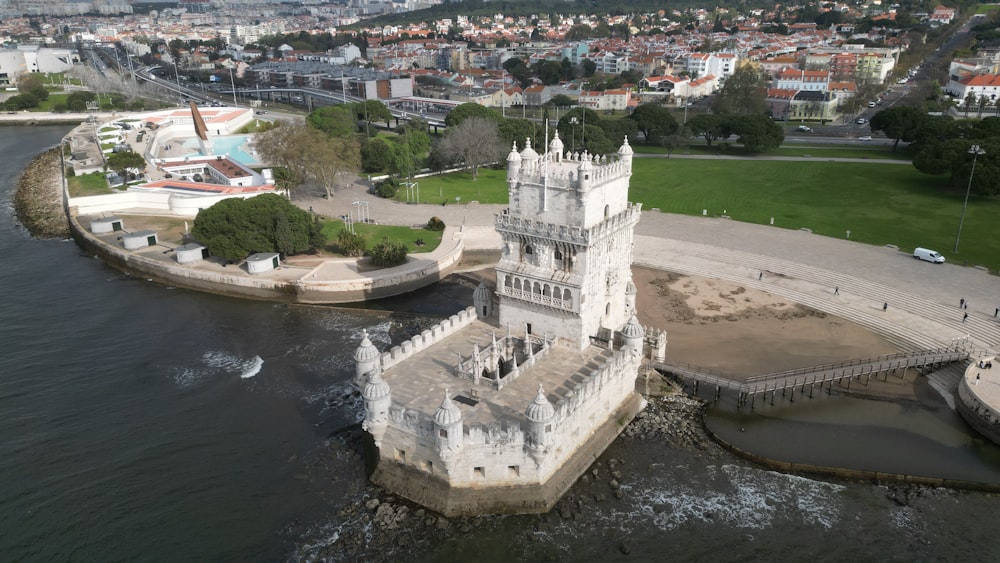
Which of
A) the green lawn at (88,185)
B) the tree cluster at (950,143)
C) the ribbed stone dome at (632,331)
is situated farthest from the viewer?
the green lawn at (88,185)

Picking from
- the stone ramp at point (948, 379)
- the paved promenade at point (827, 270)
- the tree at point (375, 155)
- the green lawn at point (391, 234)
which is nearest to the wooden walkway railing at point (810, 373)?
the stone ramp at point (948, 379)

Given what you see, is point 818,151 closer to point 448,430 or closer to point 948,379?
point 948,379

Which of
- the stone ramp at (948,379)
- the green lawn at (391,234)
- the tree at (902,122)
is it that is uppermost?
the tree at (902,122)

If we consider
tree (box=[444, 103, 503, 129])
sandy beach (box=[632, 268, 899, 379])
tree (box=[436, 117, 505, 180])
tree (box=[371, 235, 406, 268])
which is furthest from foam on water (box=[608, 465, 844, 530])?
tree (box=[444, 103, 503, 129])

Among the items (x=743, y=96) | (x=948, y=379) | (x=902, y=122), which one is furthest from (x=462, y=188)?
(x=902, y=122)

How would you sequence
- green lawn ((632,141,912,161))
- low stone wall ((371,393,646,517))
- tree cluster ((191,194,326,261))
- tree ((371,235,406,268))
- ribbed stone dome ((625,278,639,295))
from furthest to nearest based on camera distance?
green lawn ((632,141,912,161)) < tree ((371,235,406,268)) < tree cluster ((191,194,326,261)) < ribbed stone dome ((625,278,639,295)) < low stone wall ((371,393,646,517))

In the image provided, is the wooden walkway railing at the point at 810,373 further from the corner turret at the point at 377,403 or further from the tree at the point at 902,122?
the tree at the point at 902,122

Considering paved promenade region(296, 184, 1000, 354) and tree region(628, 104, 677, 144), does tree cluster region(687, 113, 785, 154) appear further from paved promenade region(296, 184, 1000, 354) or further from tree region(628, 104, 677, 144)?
paved promenade region(296, 184, 1000, 354)
